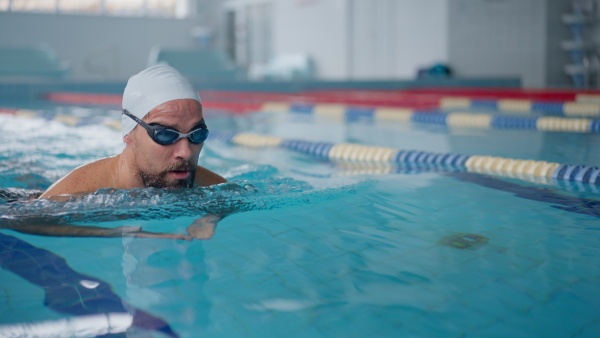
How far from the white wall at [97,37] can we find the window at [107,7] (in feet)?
1.05

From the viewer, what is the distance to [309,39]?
16422 mm

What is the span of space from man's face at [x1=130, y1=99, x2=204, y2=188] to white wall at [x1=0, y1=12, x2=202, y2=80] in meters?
13.8

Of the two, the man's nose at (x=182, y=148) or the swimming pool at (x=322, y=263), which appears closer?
the swimming pool at (x=322, y=263)

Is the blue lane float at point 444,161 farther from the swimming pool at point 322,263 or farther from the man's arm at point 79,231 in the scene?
the man's arm at point 79,231

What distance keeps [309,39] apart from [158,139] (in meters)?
14.5

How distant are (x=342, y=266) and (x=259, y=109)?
6.45 metres

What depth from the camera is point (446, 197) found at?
2867 millimetres

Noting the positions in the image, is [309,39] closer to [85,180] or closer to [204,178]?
[204,178]

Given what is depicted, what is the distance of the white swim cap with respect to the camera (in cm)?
234

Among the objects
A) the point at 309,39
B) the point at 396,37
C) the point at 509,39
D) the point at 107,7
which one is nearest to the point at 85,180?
the point at 509,39

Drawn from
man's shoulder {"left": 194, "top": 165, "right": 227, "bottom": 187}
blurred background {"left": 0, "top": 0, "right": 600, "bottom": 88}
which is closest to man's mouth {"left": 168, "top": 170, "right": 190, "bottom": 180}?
man's shoulder {"left": 194, "top": 165, "right": 227, "bottom": 187}

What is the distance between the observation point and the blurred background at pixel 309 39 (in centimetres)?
1304

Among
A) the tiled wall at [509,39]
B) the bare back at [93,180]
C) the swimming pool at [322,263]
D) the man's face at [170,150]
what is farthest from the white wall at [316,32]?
the man's face at [170,150]

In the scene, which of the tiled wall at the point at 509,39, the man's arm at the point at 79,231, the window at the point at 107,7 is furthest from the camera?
the window at the point at 107,7
